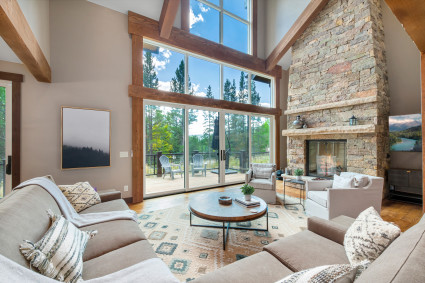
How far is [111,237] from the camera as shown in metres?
1.65

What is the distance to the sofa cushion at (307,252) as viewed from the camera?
1294 mm

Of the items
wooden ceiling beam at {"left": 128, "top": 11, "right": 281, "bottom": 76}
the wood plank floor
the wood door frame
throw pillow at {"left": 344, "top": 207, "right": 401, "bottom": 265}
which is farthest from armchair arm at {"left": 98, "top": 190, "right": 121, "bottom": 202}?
wooden ceiling beam at {"left": 128, "top": 11, "right": 281, "bottom": 76}

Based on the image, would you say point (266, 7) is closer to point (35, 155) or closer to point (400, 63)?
point (400, 63)

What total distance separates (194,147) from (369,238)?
155 inches

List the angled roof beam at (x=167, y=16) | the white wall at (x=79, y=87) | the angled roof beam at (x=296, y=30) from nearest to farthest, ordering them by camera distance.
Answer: the white wall at (x=79, y=87), the angled roof beam at (x=167, y=16), the angled roof beam at (x=296, y=30)

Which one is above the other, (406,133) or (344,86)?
(344,86)

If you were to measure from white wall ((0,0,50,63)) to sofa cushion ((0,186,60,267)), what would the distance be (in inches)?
78.3

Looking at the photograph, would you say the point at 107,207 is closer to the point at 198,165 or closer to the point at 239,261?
the point at 239,261

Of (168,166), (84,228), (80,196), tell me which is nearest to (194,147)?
(168,166)

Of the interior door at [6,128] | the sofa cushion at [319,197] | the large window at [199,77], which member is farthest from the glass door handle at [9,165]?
the sofa cushion at [319,197]

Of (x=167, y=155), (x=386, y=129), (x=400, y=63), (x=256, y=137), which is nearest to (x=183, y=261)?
(x=167, y=155)

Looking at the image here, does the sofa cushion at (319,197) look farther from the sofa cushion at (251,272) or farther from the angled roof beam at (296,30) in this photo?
the angled roof beam at (296,30)

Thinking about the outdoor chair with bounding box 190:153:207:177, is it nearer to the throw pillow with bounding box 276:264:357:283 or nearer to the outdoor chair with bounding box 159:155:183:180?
the outdoor chair with bounding box 159:155:183:180

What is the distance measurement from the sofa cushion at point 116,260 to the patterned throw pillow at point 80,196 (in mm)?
1166
